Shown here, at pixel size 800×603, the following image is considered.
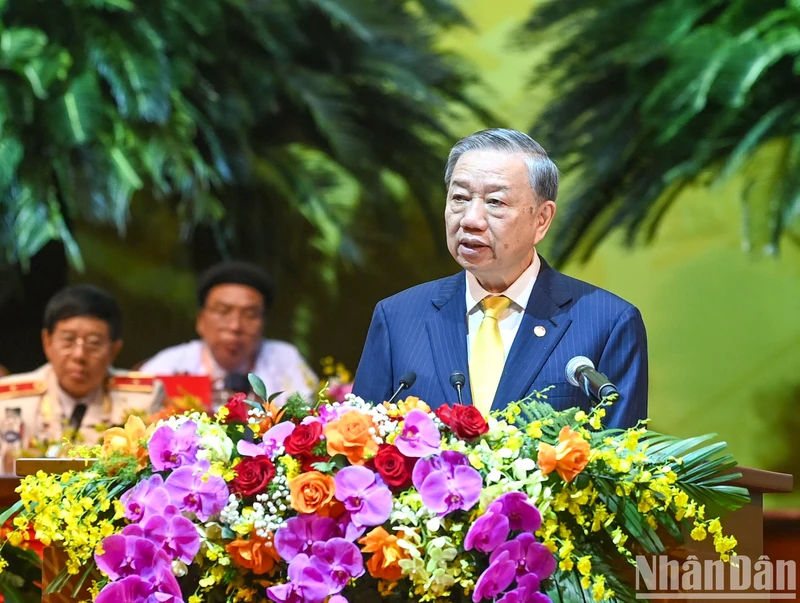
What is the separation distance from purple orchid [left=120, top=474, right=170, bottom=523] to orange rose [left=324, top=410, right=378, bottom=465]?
26 centimetres

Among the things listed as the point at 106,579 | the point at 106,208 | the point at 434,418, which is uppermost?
the point at 106,208

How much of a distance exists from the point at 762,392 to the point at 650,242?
36.8 inches

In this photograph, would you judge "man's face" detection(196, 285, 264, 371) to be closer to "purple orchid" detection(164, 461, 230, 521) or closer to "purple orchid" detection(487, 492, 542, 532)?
"purple orchid" detection(164, 461, 230, 521)

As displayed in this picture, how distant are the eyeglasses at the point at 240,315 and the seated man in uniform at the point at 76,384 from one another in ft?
1.63

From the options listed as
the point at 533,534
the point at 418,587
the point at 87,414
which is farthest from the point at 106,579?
the point at 87,414

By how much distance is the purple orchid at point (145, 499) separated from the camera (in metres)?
1.55

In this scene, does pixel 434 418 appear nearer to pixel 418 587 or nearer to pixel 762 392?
pixel 418 587

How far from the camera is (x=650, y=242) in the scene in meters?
5.51

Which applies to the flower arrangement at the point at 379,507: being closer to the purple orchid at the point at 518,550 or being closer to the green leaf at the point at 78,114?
the purple orchid at the point at 518,550

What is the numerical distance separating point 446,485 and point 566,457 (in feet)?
0.56

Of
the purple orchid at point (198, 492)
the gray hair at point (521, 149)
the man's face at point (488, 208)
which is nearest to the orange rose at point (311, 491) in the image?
the purple orchid at point (198, 492)

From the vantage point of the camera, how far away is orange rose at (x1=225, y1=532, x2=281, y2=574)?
4.94 feet

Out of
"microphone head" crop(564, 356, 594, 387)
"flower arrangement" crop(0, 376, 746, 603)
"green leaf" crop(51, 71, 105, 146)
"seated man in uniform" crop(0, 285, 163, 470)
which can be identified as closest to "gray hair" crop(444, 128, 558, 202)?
"microphone head" crop(564, 356, 594, 387)

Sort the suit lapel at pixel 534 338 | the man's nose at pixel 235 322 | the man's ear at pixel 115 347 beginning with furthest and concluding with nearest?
the man's nose at pixel 235 322
the man's ear at pixel 115 347
the suit lapel at pixel 534 338
